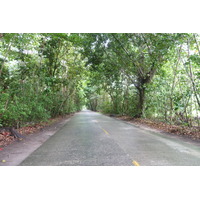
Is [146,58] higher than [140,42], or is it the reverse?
[140,42]

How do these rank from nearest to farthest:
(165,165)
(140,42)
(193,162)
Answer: (165,165)
(193,162)
(140,42)

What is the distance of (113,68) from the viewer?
64.5ft

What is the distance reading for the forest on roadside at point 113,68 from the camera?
31.2 feet

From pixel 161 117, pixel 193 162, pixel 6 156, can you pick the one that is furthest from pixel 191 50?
pixel 6 156

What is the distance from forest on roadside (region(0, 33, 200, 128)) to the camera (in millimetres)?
9500

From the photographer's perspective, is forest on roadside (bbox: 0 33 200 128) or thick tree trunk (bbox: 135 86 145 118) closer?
forest on roadside (bbox: 0 33 200 128)

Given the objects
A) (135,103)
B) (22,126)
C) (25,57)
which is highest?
(25,57)

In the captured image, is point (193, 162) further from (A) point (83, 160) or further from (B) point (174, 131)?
(B) point (174, 131)

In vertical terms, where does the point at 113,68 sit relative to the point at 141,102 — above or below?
above

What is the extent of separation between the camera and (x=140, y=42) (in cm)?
1521

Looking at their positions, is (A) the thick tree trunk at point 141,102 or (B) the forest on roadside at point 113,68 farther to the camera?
(A) the thick tree trunk at point 141,102

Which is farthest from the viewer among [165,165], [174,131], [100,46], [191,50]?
[100,46]

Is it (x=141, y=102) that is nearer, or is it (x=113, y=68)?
(x=141, y=102)

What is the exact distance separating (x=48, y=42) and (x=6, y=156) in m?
12.2
